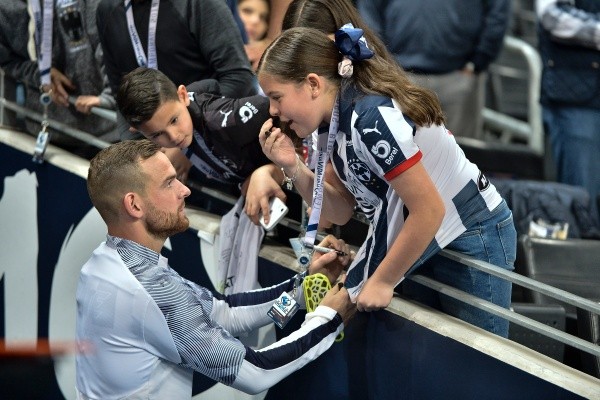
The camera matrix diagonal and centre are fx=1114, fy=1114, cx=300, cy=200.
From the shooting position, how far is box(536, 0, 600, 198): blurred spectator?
20.7 feet

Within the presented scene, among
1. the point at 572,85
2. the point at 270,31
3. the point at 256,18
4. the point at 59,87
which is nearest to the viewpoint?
the point at 59,87

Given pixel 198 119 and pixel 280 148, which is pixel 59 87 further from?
pixel 280 148

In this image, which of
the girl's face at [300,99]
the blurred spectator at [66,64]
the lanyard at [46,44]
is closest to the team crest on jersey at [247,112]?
the girl's face at [300,99]

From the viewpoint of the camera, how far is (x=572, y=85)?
6.45 metres

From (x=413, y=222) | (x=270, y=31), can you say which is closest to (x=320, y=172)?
(x=413, y=222)

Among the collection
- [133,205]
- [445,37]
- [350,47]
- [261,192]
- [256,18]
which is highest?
[350,47]

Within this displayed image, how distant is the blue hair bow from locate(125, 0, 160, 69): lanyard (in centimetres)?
150

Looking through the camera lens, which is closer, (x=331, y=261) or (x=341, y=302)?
(x=341, y=302)

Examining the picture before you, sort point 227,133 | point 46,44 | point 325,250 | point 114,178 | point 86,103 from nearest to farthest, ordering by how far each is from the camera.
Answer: point 114,178
point 325,250
point 227,133
point 86,103
point 46,44

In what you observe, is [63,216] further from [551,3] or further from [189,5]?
[551,3]

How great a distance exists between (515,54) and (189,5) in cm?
562

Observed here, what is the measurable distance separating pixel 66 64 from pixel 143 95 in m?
1.72

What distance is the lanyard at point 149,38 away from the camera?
470cm

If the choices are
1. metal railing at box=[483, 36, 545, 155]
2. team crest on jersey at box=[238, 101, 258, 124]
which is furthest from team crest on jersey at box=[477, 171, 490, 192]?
metal railing at box=[483, 36, 545, 155]
